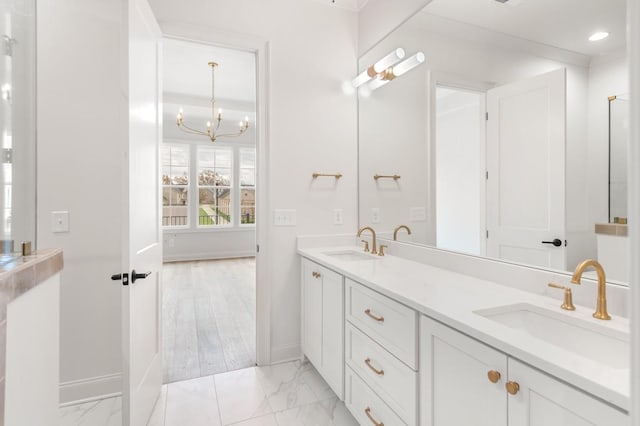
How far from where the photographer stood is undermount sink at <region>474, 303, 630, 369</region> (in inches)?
35.7

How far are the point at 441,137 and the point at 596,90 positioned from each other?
0.91 metres

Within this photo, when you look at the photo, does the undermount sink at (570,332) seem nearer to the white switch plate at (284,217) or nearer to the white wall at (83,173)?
the white switch plate at (284,217)

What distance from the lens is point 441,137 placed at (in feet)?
6.60

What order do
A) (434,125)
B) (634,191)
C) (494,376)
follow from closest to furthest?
(634,191)
(494,376)
(434,125)

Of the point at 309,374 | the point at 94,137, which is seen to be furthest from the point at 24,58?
the point at 309,374

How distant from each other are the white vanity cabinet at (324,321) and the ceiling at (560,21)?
141cm

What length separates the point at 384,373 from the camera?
1.37 m

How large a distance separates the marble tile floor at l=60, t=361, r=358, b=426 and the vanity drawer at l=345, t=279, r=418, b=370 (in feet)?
2.05

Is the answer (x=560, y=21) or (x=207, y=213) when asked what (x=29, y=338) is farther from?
(x=207, y=213)

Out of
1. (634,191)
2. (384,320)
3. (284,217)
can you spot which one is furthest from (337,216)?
(634,191)

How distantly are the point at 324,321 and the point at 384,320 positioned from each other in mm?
681

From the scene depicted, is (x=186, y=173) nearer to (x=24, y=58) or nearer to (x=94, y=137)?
(x=94, y=137)

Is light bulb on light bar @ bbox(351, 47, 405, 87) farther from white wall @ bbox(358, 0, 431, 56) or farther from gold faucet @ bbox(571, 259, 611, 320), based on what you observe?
gold faucet @ bbox(571, 259, 611, 320)

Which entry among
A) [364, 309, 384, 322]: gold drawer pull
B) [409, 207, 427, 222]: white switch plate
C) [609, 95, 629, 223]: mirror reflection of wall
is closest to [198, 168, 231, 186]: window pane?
[409, 207, 427, 222]: white switch plate
